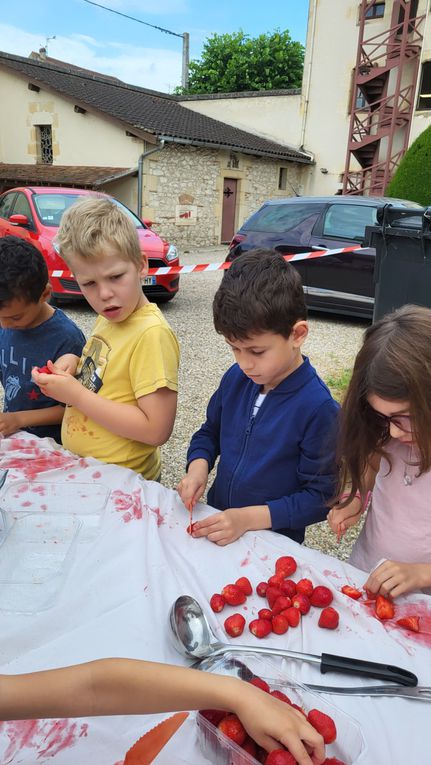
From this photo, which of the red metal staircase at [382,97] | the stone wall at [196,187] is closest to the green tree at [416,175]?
the red metal staircase at [382,97]

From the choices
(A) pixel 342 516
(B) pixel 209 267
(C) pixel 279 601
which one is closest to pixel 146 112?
(B) pixel 209 267

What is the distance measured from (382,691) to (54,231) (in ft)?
22.8

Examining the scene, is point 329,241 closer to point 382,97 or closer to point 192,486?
point 192,486

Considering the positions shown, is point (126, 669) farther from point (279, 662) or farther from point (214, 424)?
point (214, 424)

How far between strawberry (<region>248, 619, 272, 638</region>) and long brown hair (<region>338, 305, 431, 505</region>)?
485mm

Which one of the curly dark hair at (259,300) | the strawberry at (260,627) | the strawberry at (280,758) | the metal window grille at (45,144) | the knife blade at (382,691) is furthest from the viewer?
the metal window grille at (45,144)

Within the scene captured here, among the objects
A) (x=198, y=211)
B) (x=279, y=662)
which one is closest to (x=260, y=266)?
(x=279, y=662)

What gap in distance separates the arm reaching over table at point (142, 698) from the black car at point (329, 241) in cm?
653

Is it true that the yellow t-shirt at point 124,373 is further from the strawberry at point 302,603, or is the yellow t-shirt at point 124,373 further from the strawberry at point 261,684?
the strawberry at point 261,684

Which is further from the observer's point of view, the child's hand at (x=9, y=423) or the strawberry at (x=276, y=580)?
the child's hand at (x=9, y=423)

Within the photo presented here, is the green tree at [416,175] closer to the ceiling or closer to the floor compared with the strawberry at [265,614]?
closer to the ceiling

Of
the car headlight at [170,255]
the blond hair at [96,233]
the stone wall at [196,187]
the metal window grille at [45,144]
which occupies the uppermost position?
the metal window grille at [45,144]

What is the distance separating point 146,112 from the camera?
58.0 feet

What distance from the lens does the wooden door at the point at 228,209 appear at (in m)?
17.9
